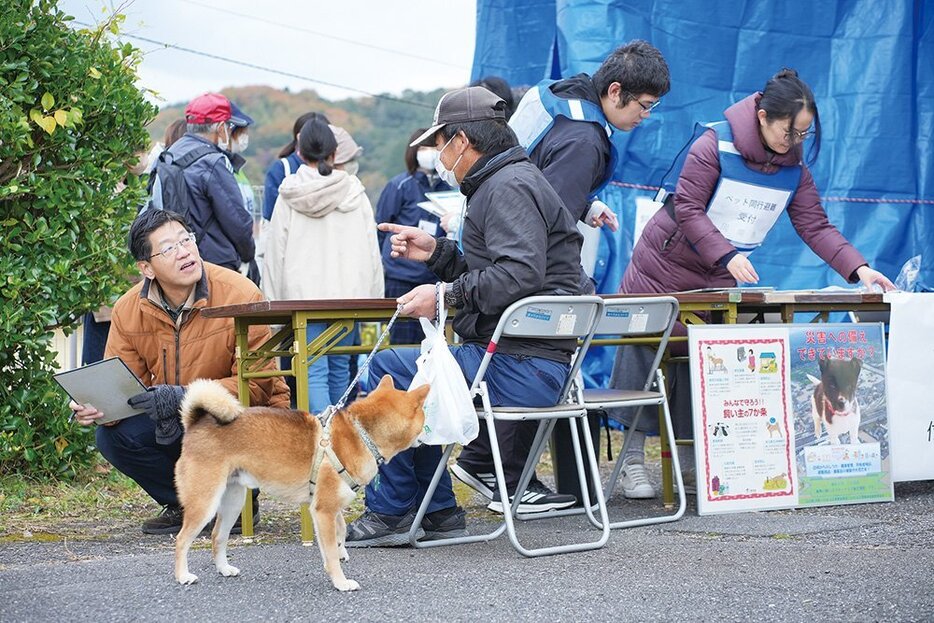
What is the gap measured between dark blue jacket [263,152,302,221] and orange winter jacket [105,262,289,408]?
2.45 metres

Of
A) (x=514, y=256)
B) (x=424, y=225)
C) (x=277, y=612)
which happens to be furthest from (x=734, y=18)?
(x=277, y=612)

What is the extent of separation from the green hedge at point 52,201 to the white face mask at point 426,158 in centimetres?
206

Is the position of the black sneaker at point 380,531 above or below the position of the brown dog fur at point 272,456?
below

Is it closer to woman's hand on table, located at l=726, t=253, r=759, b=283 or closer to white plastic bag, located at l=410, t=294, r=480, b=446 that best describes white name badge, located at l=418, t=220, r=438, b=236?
woman's hand on table, located at l=726, t=253, r=759, b=283

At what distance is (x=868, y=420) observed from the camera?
5.18m

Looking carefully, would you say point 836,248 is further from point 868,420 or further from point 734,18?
point 734,18

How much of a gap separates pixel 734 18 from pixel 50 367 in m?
5.06

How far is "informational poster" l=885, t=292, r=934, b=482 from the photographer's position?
5258mm

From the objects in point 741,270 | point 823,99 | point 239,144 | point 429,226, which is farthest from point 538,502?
point 823,99

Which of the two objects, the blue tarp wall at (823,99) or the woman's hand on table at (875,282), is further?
the blue tarp wall at (823,99)

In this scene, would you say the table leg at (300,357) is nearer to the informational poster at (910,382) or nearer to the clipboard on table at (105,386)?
the clipboard on table at (105,386)

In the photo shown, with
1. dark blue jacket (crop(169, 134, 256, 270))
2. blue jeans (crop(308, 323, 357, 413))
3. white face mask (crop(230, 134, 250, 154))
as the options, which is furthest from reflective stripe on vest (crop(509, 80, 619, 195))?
blue jeans (crop(308, 323, 357, 413))

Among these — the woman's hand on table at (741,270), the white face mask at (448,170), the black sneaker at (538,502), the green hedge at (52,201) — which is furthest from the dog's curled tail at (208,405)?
the woman's hand on table at (741,270)

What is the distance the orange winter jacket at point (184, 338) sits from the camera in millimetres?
4637
